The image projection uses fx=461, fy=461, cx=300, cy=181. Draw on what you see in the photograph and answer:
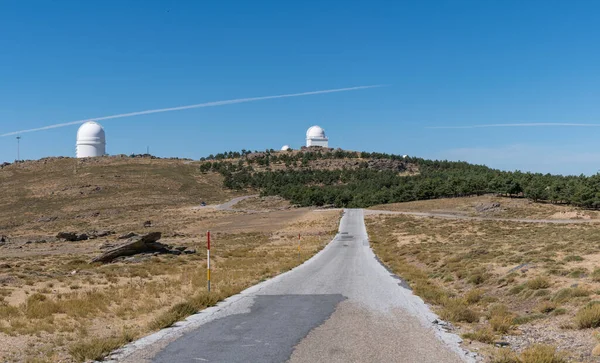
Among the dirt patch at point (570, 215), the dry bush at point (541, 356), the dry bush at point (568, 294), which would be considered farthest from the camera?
the dirt patch at point (570, 215)

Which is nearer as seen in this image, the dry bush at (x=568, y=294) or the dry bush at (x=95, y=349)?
the dry bush at (x=95, y=349)

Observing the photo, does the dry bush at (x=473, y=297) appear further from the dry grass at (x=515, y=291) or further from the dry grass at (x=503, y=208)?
the dry grass at (x=503, y=208)

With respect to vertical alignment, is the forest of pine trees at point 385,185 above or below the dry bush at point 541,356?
above

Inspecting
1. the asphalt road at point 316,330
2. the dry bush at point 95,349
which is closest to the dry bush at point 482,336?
the asphalt road at point 316,330

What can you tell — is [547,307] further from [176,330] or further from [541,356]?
[176,330]

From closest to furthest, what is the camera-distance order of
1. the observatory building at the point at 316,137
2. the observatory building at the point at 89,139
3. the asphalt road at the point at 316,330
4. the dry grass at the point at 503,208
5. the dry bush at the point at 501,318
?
the asphalt road at the point at 316,330 < the dry bush at the point at 501,318 < the dry grass at the point at 503,208 < the observatory building at the point at 89,139 < the observatory building at the point at 316,137

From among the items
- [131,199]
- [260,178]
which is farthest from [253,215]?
[260,178]

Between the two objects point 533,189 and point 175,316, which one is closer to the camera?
point 175,316

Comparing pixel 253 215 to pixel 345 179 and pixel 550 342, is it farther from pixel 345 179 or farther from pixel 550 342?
pixel 550 342

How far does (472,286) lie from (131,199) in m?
111

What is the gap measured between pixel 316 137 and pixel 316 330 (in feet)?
569

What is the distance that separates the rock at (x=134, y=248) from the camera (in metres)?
30.9

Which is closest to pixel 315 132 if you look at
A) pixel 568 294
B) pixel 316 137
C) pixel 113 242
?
pixel 316 137

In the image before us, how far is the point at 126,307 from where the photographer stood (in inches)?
542
